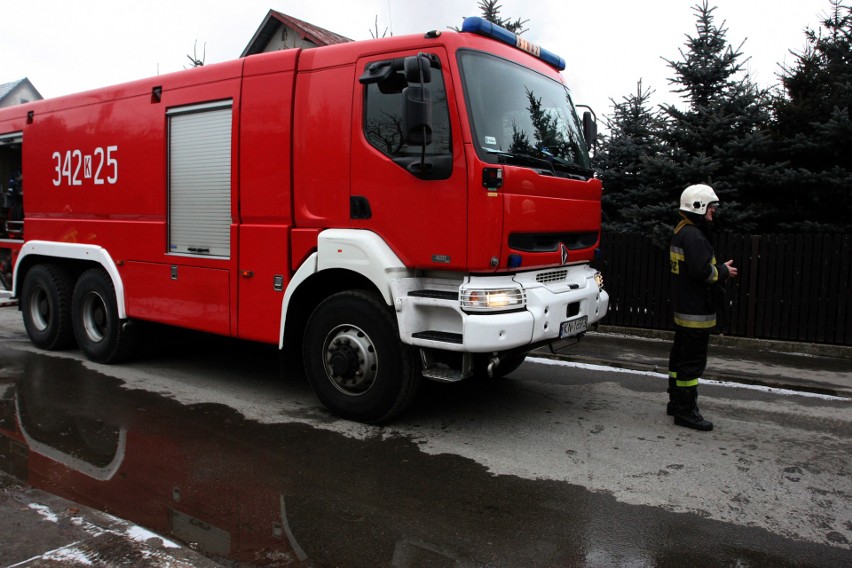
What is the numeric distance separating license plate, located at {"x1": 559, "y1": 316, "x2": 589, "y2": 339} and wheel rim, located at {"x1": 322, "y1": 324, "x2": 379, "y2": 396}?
1.42 meters

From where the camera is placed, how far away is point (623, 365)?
7457 mm

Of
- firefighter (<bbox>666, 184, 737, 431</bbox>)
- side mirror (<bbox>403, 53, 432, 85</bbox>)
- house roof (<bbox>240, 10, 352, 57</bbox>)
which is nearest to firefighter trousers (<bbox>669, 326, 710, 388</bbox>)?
firefighter (<bbox>666, 184, 737, 431</bbox>)

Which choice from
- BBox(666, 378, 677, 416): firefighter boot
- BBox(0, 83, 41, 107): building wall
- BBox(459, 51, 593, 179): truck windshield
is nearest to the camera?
BBox(459, 51, 593, 179): truck windshield

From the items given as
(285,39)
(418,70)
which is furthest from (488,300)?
(285,39)

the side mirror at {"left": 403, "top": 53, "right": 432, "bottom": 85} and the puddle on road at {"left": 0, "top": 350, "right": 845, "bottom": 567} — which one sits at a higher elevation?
the side mirror at {"left": 403, "top": 53, "right": 432, "bottom": 85}

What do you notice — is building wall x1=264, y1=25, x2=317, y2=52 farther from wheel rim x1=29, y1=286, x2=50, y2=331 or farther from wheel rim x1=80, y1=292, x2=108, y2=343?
wheel rim x1=80, y1=292, x2=108, y2=343

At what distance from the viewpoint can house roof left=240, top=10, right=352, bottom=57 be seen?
64.7 ft

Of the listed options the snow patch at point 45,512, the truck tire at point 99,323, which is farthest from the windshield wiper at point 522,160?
the truck tire at point 99,323

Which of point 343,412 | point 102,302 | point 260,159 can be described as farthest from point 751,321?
point 102,302

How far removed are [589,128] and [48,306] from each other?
6.34m

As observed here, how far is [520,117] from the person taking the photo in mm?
5121

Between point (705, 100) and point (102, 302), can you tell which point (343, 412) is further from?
point (705, 100)

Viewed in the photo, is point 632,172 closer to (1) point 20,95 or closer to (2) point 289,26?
(2) point 289,26

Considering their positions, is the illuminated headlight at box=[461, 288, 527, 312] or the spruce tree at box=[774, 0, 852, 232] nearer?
the illuminated headlight at box=[461, 288, 527, 312]
